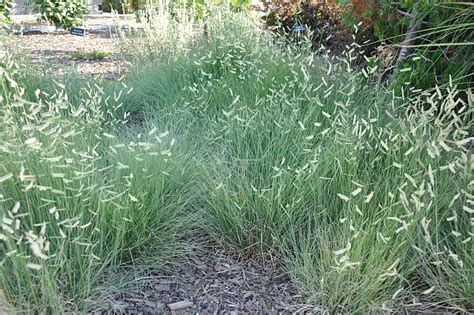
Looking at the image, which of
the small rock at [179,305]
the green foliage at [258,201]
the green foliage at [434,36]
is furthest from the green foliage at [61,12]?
the small rock at [179,305]

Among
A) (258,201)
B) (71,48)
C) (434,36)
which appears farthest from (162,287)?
(71,48)

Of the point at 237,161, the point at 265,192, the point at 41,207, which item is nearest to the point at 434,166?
the point at 265,192

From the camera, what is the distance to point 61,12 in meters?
8.01

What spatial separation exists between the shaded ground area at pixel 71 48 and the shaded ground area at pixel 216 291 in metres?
2.64

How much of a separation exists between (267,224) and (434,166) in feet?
2.78

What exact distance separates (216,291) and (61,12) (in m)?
7.47

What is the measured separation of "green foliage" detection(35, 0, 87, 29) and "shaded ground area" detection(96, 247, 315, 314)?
7.07m

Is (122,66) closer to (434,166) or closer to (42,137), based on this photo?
(42,137)

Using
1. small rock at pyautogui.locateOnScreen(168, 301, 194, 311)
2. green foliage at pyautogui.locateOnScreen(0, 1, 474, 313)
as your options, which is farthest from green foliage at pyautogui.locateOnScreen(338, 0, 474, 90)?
small rock at pyautogui.locateOnScreen(168, 301, 194, 311)

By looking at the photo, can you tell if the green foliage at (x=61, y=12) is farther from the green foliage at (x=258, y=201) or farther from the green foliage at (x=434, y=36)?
the green foliage at (x=434, y=36)

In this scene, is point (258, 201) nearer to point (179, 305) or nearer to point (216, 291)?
point (216, 291)

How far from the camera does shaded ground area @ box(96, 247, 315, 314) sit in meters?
1.85

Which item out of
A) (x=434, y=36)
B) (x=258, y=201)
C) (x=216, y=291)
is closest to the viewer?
(x=216, y=291)

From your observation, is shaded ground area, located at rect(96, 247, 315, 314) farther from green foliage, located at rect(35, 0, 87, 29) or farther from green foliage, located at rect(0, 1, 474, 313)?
green foliage, located at rect(35, 0, 87, 29)
